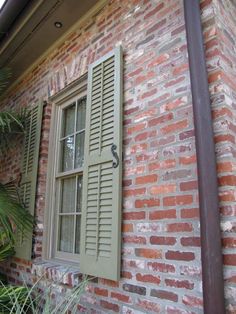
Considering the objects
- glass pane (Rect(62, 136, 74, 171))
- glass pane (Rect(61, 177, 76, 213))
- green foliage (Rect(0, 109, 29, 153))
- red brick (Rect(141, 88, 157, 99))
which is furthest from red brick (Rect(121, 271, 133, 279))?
green foliage (Rect(0, 109, 29, 153))

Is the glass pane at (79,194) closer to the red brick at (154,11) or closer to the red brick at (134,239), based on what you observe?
the red brick at (134,239)

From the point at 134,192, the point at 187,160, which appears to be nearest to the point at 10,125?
the point at 134,192

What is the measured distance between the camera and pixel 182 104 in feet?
6.16

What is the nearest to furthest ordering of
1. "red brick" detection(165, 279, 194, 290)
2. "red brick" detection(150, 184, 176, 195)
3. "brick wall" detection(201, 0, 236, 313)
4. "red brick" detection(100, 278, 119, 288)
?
"brick wall" detection(201, 0, 236, 313)
"red brick" detection(165, 279, 194, 290)
"red brick" detection(150, 184, 176, 195)
"red brick" detection(100, 278, 119, 288)

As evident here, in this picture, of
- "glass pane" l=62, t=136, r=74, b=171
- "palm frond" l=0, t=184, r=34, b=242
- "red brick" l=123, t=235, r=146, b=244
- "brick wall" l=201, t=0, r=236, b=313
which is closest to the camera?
"brick wall" l=201, t=0, r=236, b=313

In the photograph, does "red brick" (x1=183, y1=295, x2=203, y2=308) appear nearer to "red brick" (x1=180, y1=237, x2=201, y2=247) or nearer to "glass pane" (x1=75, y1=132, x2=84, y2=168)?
"red brick" (x1=180, y1=237, x2=201, y2=247)

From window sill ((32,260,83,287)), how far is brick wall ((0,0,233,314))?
0.02 meters

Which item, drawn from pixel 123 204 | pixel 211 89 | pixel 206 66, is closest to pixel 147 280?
pixel 123 204

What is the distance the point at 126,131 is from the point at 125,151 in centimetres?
15

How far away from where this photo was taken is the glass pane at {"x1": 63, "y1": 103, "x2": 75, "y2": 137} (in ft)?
10.5

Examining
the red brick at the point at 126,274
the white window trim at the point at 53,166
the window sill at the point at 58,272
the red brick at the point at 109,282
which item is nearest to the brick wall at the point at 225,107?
the red brick at the point at 126,274

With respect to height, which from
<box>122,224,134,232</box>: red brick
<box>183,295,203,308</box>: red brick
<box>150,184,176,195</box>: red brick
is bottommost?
<box>183,295,203,308</box>: red brick

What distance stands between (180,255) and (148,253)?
241mm

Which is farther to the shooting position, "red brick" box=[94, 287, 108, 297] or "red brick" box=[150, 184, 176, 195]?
"red brick" box=[94, 287, 108, 297]
